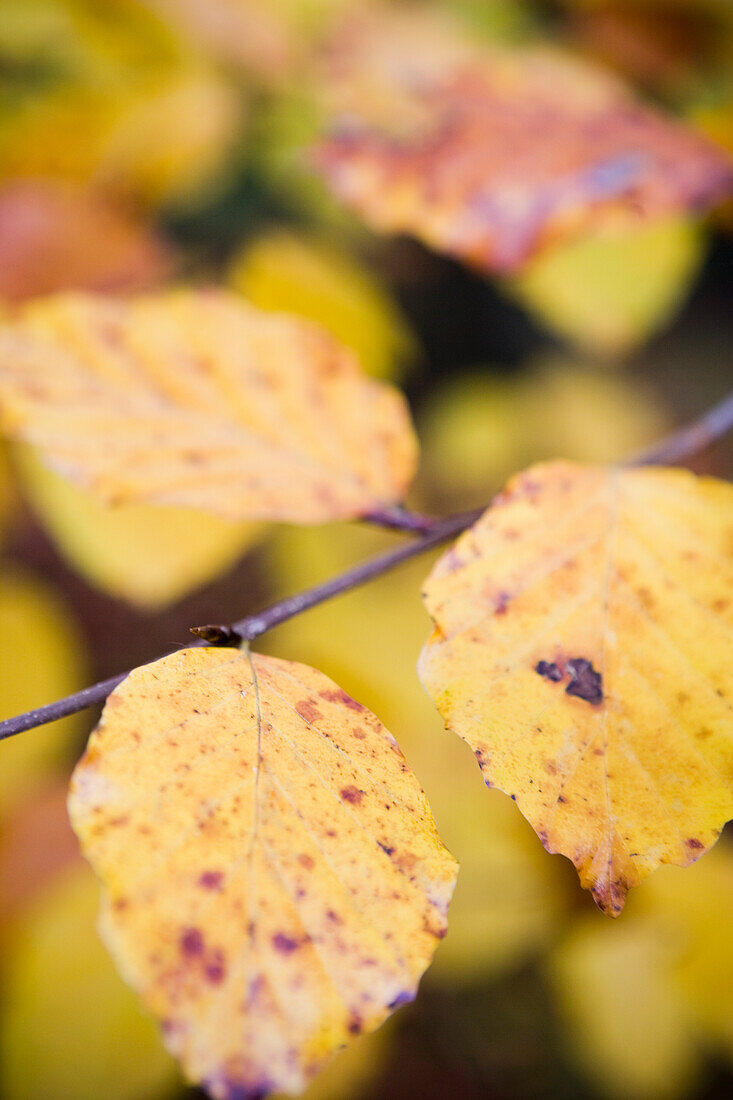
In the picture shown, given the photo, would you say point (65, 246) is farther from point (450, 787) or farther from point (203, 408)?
point (450, 787)

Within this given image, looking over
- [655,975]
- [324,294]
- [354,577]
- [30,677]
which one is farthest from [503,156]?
[655,975]

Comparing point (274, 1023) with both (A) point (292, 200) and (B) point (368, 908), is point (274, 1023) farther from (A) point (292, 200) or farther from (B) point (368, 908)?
(A) point (292, 200)

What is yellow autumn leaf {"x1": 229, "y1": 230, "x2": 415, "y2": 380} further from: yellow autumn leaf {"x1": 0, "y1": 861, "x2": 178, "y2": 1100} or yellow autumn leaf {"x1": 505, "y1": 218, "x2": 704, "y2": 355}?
yellow autumn leaf {"x1": 0, "y1": 861, "x2": 178, "y2": 1100}

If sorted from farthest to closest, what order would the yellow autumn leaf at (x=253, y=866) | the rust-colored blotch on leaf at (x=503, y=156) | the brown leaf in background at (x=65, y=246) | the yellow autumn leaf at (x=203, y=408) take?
the brown leaf in background at (x=65, y=246) < the rust-colored blotch on leaf at (x=503, y=156) < the yellow autumn leaf at (x=203, y=408) < the yellow autumn leaf at (x=253, y=866)

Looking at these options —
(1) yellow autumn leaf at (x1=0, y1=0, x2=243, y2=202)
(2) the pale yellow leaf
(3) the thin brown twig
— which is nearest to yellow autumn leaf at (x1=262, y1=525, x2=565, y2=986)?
(2) the pale yellow leaf

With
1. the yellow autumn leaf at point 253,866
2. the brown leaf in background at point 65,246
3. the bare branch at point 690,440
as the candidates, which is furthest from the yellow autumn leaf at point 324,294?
the yellow autumn leaf at point 253,866

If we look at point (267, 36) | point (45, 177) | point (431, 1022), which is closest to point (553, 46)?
point (267, 36)

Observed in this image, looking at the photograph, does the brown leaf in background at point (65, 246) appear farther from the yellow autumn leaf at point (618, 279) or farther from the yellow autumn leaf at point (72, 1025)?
the yellow autumn leaf at point (72, 1025)
